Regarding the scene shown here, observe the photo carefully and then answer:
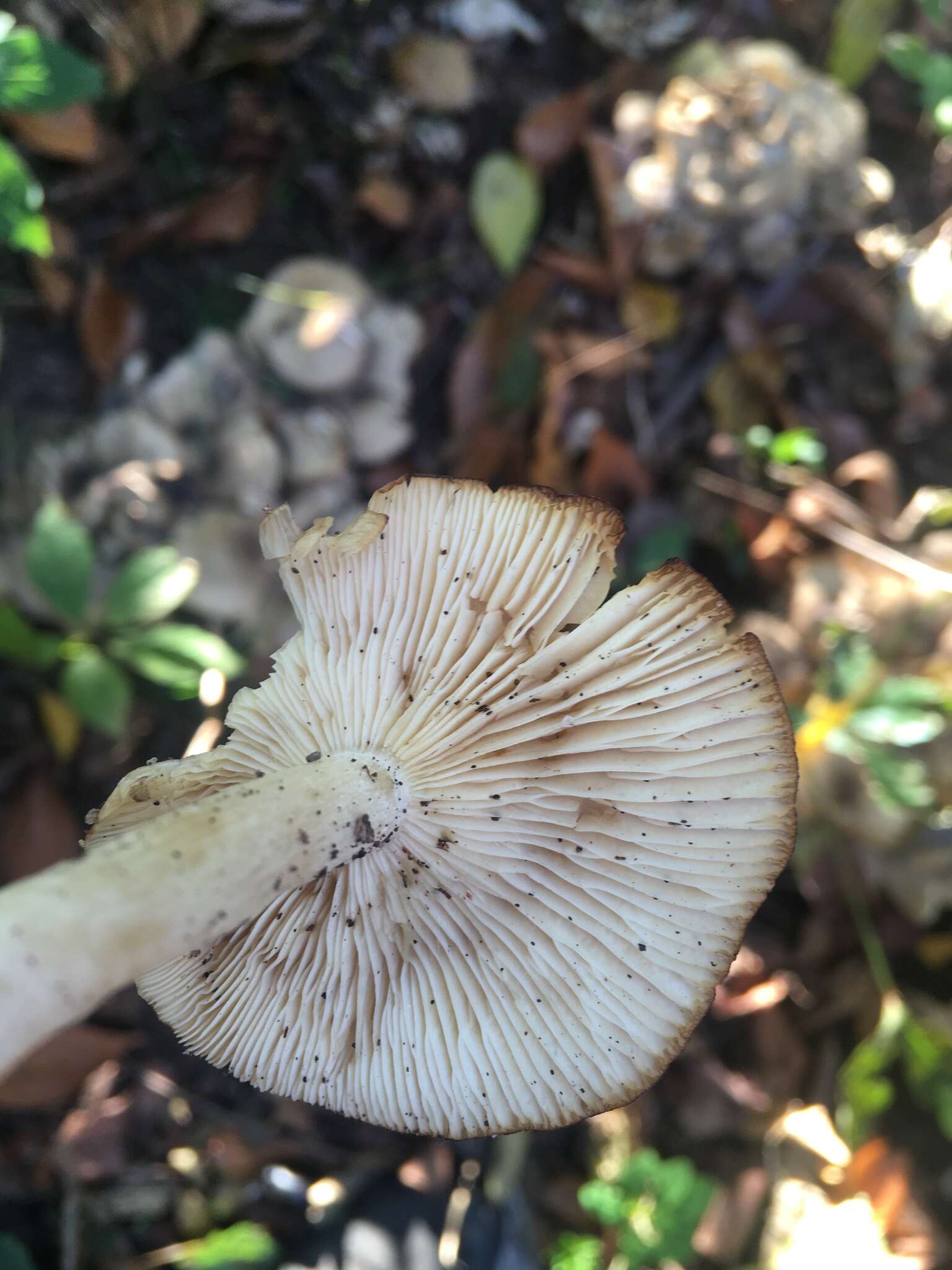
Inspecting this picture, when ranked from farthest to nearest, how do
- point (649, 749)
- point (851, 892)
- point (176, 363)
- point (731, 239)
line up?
point (731, 239) → point (851, 892) → point (176, 363) → point (649, 749)

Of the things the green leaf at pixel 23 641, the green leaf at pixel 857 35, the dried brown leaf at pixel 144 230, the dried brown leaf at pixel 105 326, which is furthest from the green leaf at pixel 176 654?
the green leaf at pixel 857 35

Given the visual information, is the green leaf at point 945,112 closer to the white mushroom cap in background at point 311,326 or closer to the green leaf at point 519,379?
the green leaf at point 519,379

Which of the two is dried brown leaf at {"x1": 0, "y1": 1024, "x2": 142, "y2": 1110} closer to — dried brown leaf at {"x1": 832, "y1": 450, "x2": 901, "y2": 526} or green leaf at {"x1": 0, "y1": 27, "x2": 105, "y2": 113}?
green leaf at {"x1": 0, "y1": 27, "x2": 105, "y2": 113}

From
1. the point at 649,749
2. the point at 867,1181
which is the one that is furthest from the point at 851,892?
the point at 649,749

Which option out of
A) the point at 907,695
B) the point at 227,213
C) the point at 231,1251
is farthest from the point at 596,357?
the point at 231,1251

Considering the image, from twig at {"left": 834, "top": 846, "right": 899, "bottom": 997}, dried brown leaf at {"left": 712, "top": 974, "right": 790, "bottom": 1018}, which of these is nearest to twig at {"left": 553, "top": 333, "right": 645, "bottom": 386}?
twig at {"left": 834, "top": 846, "right": 899, "bottom": 997}

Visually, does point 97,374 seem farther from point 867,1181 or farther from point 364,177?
point 867,1181

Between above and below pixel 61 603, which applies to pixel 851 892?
below
